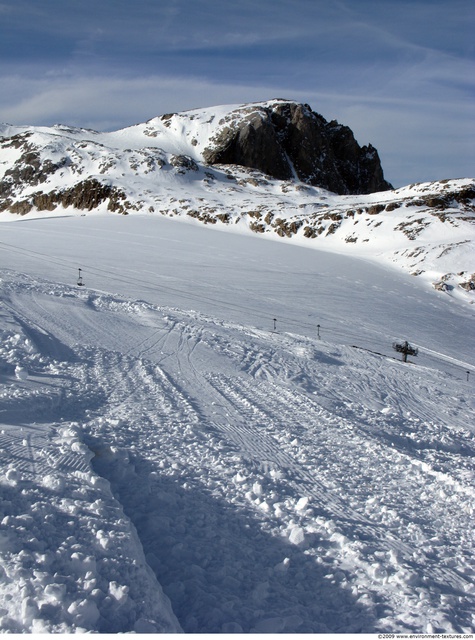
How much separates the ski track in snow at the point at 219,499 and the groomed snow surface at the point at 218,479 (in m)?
0.02

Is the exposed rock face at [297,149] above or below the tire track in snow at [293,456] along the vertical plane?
above

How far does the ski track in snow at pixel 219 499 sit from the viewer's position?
366 centimetres

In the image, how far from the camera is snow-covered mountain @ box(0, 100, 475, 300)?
4053 centimetres

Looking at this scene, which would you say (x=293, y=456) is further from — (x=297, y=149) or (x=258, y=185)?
(x=297, y=149)

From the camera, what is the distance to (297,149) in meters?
118

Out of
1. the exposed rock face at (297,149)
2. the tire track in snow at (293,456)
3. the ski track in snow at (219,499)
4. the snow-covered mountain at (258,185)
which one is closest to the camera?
the ski track in snow at (219,499)

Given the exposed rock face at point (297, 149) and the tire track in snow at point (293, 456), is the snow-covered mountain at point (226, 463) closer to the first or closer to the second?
the tire track in snow at point (293, 456)

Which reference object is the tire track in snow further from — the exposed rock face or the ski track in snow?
the exposed rock face

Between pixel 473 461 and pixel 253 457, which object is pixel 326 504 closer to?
pixel 253 457

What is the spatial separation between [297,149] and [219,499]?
122217 millimetres

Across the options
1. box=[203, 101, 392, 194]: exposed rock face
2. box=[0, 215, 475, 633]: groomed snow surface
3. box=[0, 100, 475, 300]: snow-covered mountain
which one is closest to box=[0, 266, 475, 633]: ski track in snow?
box=[0, 215, 475, 633]: groomed snow surface

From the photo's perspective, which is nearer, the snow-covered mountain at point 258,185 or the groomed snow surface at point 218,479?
the groomed snow surface at point 218,479

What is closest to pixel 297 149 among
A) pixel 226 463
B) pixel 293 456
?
pixel 293 456

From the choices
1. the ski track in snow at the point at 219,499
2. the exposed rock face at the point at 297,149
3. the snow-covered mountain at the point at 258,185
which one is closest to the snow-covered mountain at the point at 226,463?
the ski track in snow at the point at 219,499
